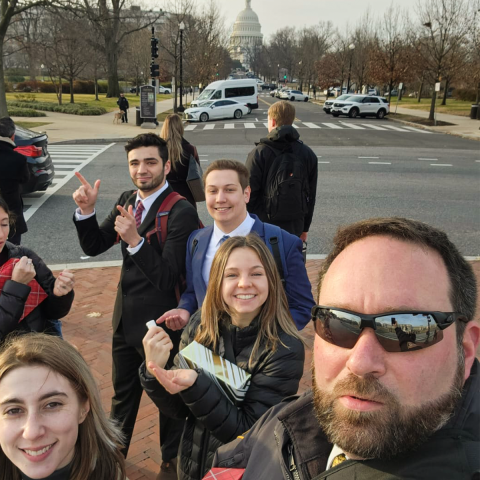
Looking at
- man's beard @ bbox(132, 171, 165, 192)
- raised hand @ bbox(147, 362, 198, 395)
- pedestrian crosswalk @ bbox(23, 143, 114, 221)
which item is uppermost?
man's beard @ bbox(132, 171, 165, 192)

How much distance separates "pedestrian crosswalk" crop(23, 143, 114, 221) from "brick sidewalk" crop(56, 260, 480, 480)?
365 cm

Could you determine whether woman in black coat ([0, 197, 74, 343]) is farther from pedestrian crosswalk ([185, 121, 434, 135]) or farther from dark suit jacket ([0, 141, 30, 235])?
pedestrian crosswalk ([185, 121, 434, 135])

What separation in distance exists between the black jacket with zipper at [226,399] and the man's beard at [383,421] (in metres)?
1.05

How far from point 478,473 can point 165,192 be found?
259cm

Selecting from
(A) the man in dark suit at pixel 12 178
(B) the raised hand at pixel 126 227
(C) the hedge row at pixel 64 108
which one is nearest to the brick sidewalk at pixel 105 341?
(A) the man in dark suit at pixel 12 178

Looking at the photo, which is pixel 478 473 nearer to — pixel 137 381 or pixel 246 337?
pixel 246 337

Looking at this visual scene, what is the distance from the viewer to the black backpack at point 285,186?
14.7 feet

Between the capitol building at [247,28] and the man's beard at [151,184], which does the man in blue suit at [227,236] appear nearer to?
the man's beard at [151,184]

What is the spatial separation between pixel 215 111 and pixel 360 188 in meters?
21.7

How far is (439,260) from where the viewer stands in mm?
1233

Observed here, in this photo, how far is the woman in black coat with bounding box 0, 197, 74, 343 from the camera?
2645 mm

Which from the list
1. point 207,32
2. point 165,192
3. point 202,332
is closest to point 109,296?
point 165,192

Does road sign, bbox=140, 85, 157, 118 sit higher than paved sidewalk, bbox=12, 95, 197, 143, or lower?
higher

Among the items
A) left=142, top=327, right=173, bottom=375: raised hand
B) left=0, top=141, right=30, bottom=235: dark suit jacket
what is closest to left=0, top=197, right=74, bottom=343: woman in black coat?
left=142, top=327, right=173, bottom=375: raised hand
